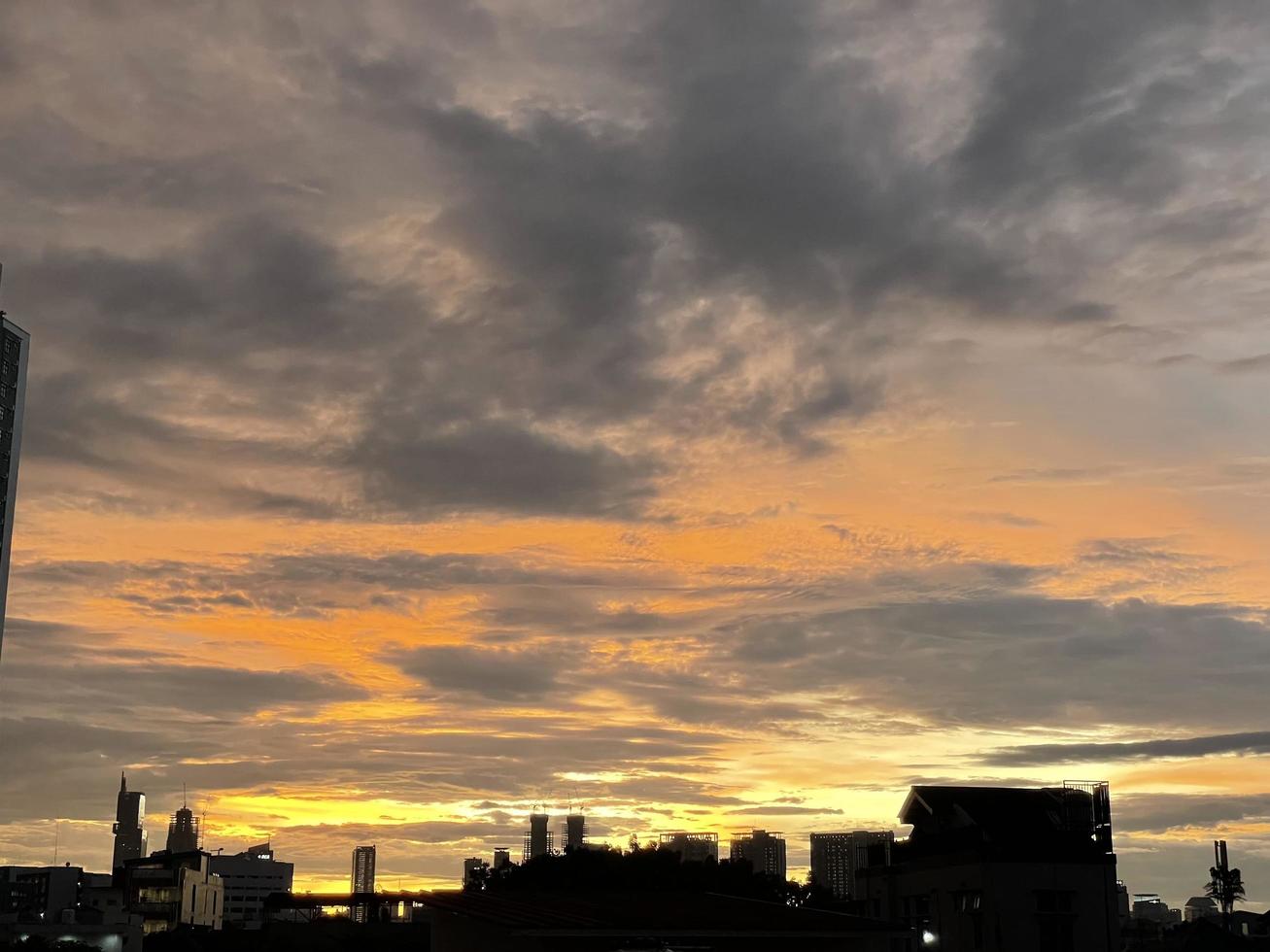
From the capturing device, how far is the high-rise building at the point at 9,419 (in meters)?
138

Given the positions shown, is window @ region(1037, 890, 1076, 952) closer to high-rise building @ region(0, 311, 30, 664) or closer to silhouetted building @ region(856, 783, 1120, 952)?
silhouetted building @ region(856, 783, 1120, 952)

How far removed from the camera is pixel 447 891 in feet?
167

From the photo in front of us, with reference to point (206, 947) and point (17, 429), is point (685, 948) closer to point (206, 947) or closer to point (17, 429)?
point (206, 947)

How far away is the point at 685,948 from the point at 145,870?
17733 cm

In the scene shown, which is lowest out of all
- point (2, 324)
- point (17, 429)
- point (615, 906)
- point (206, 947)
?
point (206, 947)

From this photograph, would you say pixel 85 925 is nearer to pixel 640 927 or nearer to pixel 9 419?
pixel 9 419

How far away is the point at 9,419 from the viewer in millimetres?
143875

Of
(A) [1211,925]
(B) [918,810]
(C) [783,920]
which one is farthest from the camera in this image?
(A) [1211,925]

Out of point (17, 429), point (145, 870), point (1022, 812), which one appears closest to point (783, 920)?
point (1022, 812)

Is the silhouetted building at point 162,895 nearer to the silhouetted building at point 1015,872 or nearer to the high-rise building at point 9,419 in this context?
the high-rise building at point 9,419

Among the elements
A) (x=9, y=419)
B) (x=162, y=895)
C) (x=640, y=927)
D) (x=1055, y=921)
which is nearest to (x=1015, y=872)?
(x=1055, y=921)

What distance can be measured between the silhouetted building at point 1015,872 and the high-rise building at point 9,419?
333ft

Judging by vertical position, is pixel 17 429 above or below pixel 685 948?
above

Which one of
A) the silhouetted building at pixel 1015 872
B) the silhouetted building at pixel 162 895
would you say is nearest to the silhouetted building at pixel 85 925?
the silhouetted building at pixel 162 895
